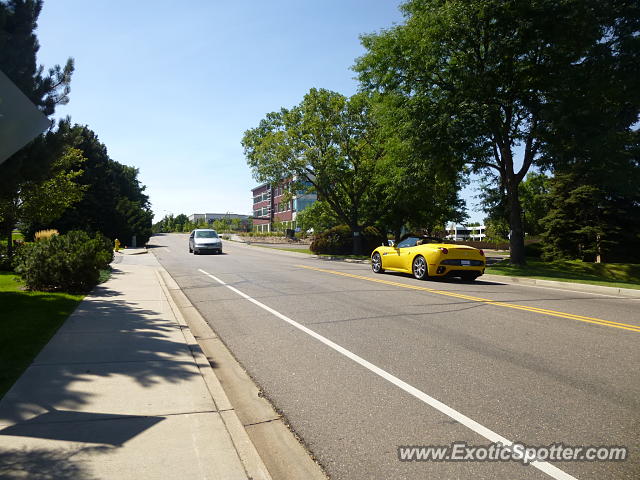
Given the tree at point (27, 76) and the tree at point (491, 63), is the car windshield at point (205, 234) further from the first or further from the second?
the tree at point (27, 76)

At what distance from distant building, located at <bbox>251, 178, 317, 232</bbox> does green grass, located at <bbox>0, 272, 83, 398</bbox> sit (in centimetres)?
8151

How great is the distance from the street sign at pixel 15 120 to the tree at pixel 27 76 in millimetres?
2081

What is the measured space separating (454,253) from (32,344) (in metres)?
11.3

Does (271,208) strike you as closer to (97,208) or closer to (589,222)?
(97,208)

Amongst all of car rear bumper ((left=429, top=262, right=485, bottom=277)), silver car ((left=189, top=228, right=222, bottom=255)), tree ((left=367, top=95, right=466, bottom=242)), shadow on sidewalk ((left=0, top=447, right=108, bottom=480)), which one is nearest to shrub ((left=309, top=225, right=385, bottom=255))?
tree ((left=367, top=95, right=466, bottom=242))

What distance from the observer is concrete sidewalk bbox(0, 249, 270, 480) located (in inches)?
109

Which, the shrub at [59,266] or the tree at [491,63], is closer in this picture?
the shrub at [59,266]

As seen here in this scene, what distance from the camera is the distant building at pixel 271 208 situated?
9712 cm

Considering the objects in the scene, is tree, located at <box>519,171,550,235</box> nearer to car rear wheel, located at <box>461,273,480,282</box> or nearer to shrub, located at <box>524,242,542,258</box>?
shrub, located at <box>524,242,542,258</box>

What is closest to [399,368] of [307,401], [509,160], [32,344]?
[307,401]

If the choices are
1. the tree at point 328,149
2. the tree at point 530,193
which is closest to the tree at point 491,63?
the tree at point 328,149

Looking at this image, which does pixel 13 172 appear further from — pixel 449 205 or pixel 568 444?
pixel 449 205

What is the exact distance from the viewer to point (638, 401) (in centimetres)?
391

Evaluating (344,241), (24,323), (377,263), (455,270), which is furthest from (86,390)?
(344,241)
